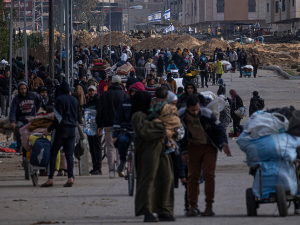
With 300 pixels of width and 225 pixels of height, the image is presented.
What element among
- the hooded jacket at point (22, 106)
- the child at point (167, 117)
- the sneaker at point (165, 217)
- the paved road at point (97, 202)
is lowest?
the paved road at point (97, 202)

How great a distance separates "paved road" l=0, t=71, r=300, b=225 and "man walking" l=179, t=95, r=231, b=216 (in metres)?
0.29

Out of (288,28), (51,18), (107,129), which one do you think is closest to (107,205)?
(107,129)

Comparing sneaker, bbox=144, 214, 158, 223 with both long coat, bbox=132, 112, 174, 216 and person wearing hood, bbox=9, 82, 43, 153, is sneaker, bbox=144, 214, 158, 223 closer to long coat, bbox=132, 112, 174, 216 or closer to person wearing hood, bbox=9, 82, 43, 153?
long coat, bbox=132, 112, 174, 216

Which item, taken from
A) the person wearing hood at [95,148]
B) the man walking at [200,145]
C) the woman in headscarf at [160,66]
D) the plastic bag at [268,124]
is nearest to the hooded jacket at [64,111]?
the person wearing hood at [95,148]

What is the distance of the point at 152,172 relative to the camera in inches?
238

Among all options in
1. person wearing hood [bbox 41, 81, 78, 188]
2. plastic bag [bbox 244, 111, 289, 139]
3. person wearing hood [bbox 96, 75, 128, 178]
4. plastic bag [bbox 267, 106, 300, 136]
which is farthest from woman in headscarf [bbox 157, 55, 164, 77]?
plastic bag [bbox 244, 111, 289, 139]

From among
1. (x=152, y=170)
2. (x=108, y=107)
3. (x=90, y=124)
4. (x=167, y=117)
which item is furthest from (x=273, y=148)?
(x=90, y=124)

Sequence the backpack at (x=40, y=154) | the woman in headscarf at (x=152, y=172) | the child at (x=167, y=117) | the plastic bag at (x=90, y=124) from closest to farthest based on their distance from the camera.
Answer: the woman in headscarf at (x=152, y=172)
the child at (x=167, y=117)
the backpack at (x=40, y=154)
the plastic bag at (x=90, y=124)

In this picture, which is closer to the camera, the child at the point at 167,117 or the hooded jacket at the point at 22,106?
the child at the point at 167,117

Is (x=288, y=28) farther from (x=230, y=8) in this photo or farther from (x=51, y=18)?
(x=51, y=18)

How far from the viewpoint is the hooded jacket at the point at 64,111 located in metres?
8.71

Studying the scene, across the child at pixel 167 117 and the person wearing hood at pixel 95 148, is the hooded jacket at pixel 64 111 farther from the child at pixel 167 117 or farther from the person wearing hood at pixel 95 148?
the child at pixel 167 117

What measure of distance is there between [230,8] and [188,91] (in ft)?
323

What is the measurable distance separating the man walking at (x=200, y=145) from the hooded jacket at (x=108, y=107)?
3366mm
